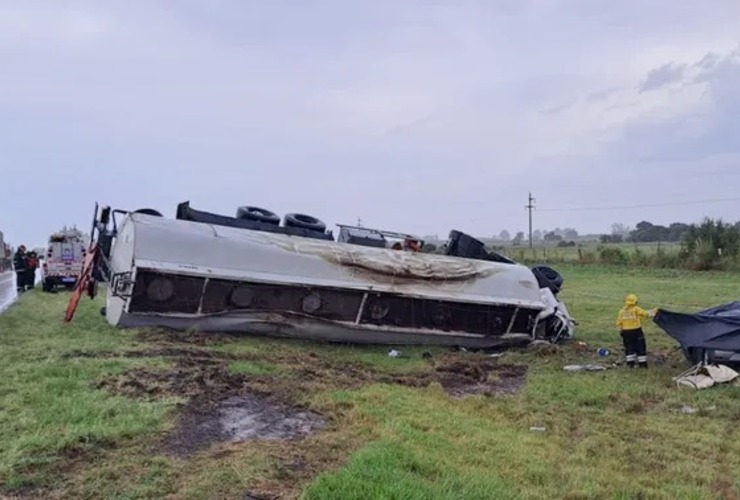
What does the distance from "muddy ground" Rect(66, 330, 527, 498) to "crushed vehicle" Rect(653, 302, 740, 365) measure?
2.43 m

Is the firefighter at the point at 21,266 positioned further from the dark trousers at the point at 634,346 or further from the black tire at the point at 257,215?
the dark trousers at the point at 634,346

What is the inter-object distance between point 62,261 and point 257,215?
1391cm

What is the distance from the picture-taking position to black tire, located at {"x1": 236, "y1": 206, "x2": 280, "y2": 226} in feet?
47.0

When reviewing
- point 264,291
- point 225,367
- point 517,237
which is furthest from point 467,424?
point 517,237

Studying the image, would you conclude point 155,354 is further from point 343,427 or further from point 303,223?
point 303,223

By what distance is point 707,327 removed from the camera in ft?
34.2

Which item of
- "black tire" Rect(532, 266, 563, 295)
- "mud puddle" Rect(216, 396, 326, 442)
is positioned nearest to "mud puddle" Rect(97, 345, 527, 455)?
"mud puddle" Rect(216, 396, 326, 442)

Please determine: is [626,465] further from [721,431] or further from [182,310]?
[182,310]

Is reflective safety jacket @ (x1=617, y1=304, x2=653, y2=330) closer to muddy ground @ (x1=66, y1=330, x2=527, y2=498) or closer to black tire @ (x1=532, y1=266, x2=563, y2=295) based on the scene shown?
muddy ground @ (x1=66, y1=330, x2=527, y2=498)

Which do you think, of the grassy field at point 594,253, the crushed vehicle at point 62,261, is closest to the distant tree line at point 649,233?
the grassy field at point 594,253

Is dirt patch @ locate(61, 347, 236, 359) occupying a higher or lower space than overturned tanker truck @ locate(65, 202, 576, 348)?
lower

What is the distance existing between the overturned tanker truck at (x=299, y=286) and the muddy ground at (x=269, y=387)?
698 millimetres

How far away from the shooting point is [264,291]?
473 inches

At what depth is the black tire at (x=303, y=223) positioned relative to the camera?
48.2 feet
